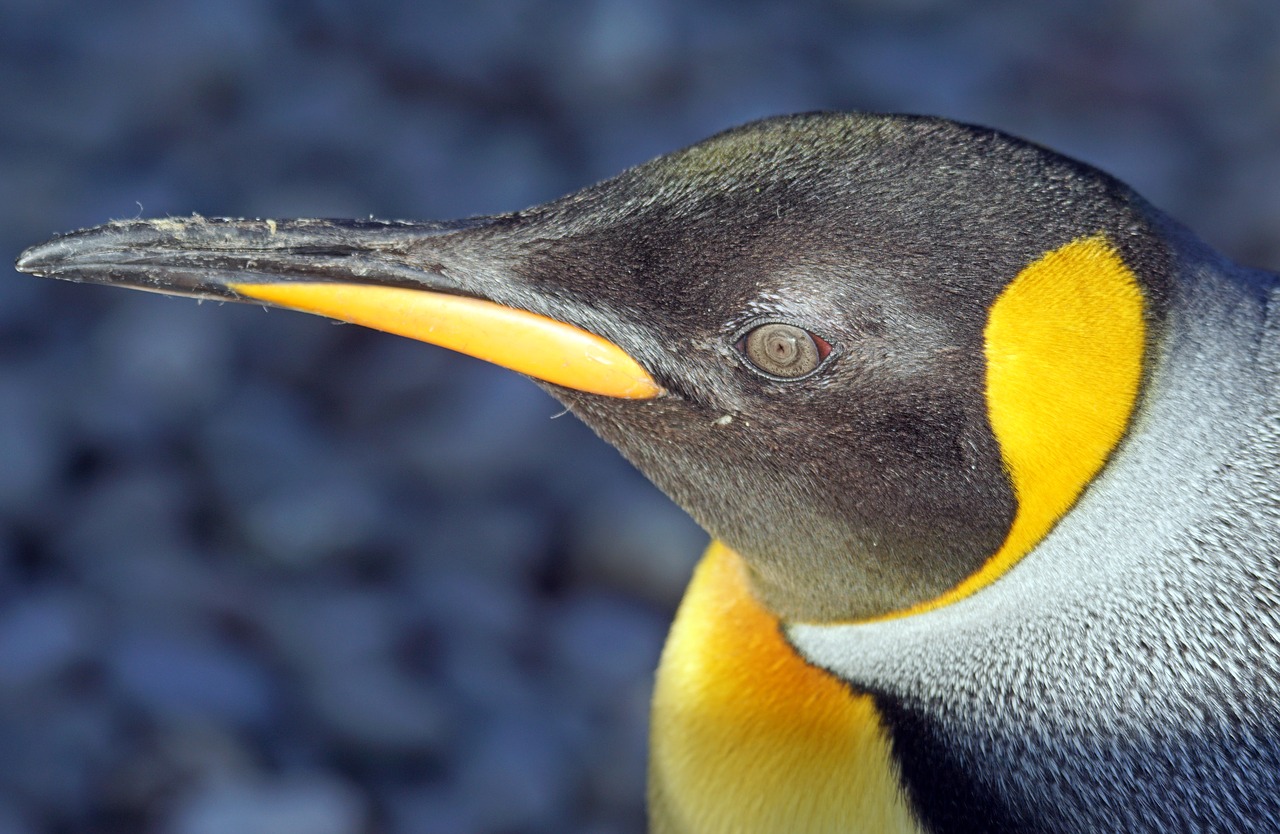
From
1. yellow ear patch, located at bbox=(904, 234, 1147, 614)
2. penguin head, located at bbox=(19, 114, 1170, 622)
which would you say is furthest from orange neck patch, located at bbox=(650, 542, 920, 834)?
yellow ear patch, located at bbox=(904, 234, 1147, 614)

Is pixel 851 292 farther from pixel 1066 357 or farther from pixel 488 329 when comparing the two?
pixel 488 329

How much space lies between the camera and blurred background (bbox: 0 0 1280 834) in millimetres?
1870

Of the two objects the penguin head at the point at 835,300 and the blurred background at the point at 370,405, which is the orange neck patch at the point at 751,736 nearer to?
the penguin head at the point at 835,300

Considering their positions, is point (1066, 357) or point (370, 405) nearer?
point (1066, 357)

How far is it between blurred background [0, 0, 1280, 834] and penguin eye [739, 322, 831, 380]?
1000 mm

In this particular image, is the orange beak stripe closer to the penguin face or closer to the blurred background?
the penguin face

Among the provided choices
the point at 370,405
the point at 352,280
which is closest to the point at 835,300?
the point at 352,280

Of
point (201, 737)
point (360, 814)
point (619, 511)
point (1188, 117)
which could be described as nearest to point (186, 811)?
point (201, 737)

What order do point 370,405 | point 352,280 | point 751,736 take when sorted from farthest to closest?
point 370,405, point 751,736, point 352,280

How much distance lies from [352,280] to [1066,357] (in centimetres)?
55

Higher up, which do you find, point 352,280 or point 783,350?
point 783,350

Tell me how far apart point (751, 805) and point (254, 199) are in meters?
1.56

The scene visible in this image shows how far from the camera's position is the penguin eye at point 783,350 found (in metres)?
1.05

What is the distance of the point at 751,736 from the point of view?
1.32 meters
